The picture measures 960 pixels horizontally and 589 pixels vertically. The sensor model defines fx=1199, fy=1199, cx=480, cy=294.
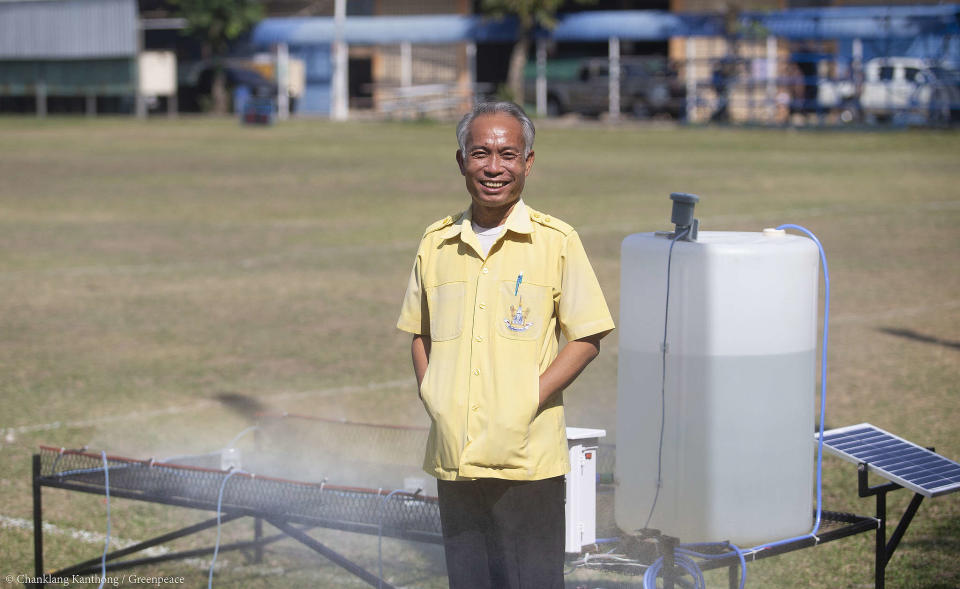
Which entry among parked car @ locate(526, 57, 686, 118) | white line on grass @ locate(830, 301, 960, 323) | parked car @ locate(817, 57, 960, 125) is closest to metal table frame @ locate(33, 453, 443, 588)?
white line on grass @ locate(830, 301, 960, 323)

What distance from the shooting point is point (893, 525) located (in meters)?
5.66

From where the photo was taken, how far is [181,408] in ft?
25.8

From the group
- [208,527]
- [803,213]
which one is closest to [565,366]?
[208,527]

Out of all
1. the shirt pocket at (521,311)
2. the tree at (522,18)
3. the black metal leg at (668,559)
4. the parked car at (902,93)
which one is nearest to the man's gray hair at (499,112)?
the shirt pocket at (521,311)

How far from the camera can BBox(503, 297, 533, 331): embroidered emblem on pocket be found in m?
3.29

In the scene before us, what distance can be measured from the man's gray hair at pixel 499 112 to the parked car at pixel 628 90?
3970 cm

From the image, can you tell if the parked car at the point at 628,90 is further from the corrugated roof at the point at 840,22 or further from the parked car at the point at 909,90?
the parked car at the point at 909,90

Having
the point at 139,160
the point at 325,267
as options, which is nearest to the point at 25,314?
the point at 325,267

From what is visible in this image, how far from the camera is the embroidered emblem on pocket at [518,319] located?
129 inches

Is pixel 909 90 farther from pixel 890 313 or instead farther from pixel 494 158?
pixel 494 158

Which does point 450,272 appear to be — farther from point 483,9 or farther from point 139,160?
point 483,9

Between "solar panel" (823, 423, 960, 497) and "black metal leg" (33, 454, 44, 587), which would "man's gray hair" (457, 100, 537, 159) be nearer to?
"solar panel" (823, 423, 960, 497)

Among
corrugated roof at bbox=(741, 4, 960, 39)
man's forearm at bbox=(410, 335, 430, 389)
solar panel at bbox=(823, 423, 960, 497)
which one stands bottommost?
solar panel at bbox=(823, 423, 960, 497)

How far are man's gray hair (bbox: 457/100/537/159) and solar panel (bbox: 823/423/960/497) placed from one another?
1.95 meters
